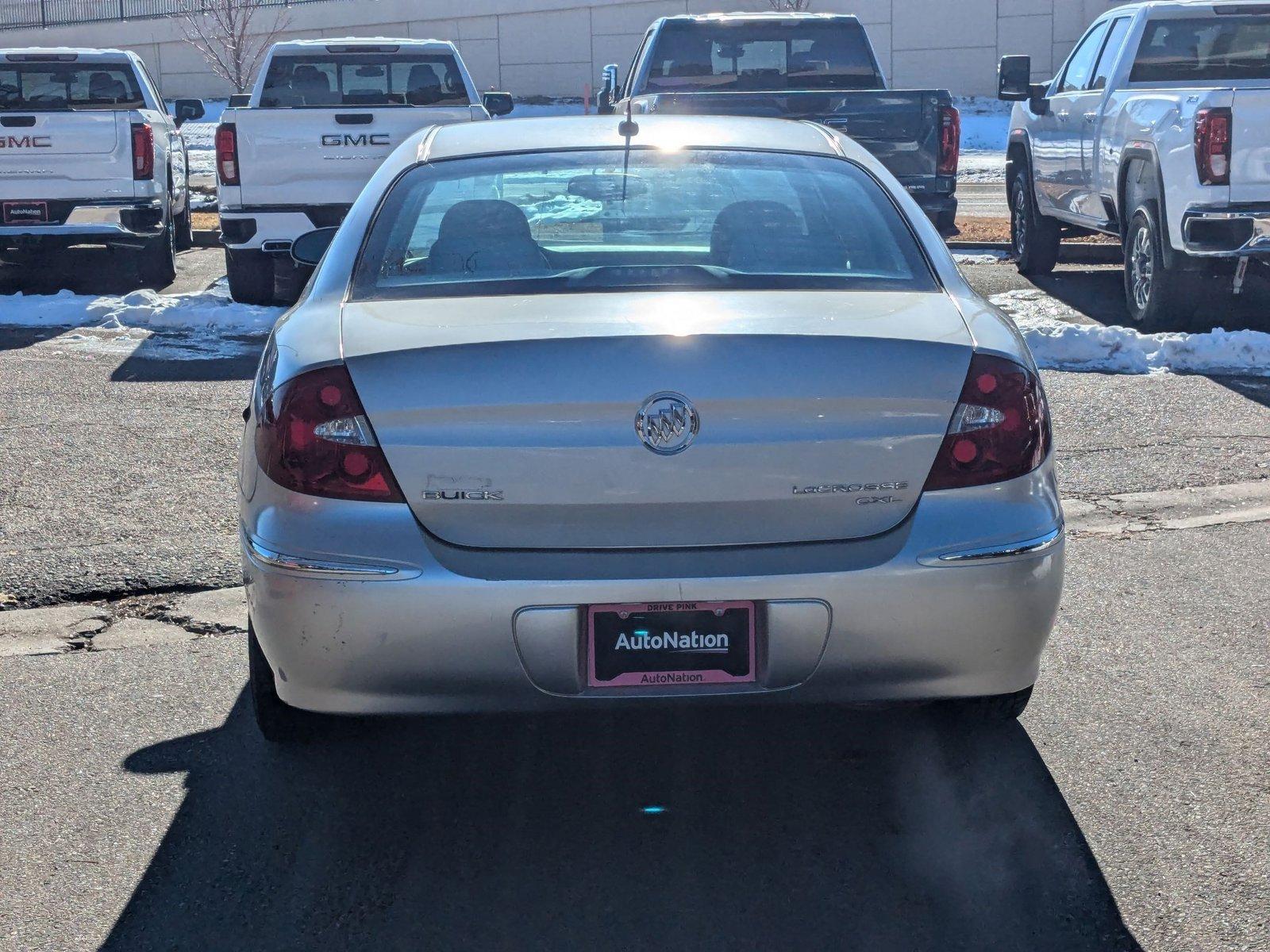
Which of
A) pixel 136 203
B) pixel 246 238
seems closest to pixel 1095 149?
pixel 246 238

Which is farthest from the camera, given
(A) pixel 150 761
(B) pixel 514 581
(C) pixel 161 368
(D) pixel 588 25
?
(D) pixel 588 25

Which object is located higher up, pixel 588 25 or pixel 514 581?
pixel 588 25

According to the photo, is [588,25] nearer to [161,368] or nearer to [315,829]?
[161,368]

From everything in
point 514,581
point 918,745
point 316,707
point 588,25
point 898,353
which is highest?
point 588,25

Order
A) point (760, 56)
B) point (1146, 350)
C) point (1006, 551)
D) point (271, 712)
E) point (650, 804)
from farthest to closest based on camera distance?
point (760, 56)
point (1146, 350)
point (271, 712)
point (650, 804)
point (1006, 551)

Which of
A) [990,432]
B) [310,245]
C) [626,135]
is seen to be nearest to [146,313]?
[310,245]

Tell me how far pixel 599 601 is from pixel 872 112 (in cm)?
857

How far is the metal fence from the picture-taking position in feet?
163

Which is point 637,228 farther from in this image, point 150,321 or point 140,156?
point 140,156

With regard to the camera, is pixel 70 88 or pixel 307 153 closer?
pixel 307 153

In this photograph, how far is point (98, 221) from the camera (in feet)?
41.5

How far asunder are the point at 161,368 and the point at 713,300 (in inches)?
263

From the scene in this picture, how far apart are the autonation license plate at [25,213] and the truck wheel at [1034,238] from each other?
7.69 m

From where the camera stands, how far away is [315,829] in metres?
3.67
